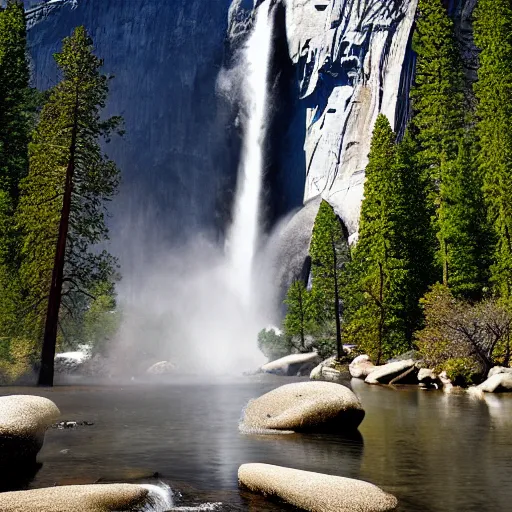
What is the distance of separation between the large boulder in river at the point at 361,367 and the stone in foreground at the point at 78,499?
2929cm

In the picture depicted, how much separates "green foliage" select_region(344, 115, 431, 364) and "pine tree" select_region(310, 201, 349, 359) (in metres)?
2.90

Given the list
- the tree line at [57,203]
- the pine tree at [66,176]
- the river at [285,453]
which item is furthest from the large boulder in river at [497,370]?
the pine tree at [66,176]

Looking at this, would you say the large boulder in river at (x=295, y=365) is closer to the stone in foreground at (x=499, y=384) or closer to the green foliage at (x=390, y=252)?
the green foliage at (x=390, y=252)

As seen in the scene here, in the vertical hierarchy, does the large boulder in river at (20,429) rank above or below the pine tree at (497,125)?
below

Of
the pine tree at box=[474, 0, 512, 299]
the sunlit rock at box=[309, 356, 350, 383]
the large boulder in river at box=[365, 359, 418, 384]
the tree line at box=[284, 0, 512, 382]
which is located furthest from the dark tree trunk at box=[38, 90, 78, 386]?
the pine tree at box=[474, 0, 512, 299]

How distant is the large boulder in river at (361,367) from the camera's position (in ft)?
118

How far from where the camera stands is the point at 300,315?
51.5m

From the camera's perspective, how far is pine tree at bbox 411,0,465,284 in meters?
40.6

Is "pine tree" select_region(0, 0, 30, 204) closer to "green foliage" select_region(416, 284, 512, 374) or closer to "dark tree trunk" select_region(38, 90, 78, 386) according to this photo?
"dark tree trunk" select_region(38, 90, 78, 386)

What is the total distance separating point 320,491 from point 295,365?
38635 millimetres

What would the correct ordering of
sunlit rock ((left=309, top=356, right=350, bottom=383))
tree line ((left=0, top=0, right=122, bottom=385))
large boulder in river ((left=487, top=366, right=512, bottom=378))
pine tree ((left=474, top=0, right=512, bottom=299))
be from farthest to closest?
sunlit rock ((left=309, top=356, right=350, bottom=383)), pine tree ((left=474, top=0, right=512, bottom=299)), tree line ((left=0, top=0, right=122, bottom=385)), large boulder in river ((left=487, top=366, right=512, bottom=378))

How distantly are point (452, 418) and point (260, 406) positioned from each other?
4484 mm

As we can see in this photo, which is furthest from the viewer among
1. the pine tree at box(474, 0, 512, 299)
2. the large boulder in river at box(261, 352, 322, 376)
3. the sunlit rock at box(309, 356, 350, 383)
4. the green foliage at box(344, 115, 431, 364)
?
the large boulder in river at box(261, 352, 322, 376)

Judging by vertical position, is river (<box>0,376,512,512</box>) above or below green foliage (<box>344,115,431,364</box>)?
below
